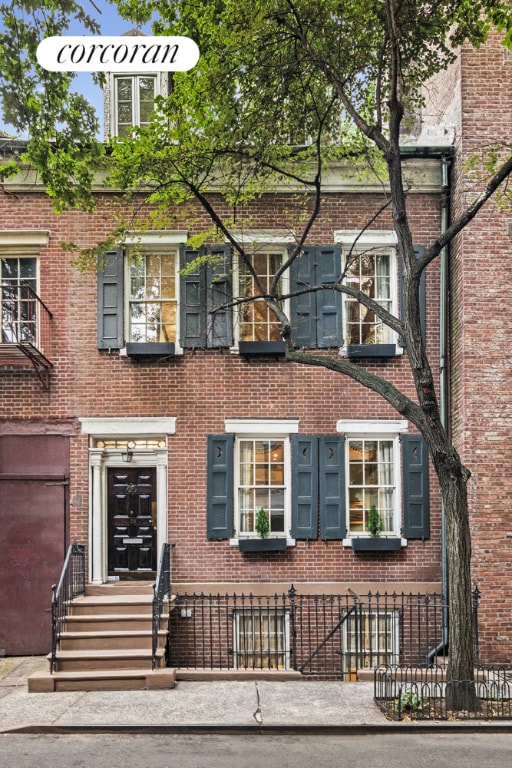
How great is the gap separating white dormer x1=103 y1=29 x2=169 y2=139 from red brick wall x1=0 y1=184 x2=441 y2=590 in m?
1.53

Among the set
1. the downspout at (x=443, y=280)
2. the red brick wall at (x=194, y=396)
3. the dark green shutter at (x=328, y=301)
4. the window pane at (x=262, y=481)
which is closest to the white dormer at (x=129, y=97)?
the red brick wall at (x=194, y=396)

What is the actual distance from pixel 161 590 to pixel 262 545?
194 cm

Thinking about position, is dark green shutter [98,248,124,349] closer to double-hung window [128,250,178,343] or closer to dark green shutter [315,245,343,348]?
double-hung window [128,250,178,343]

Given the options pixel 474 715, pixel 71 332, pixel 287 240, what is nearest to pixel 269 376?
pixel 287 240

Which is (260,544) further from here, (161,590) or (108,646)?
(108,646)

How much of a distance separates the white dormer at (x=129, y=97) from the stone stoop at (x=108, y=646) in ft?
26.2

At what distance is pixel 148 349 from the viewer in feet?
44.1

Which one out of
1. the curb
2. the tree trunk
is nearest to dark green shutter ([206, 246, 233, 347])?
the tree trunk

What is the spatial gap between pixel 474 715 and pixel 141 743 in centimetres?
402

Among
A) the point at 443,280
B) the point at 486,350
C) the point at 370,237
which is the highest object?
the point at 370,237

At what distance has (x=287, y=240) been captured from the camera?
45.1 feet

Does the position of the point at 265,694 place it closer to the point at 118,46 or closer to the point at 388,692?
the point at 388,692

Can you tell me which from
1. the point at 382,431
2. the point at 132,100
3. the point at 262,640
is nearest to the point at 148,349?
the point at 382,431

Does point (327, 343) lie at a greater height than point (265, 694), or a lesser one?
greater
